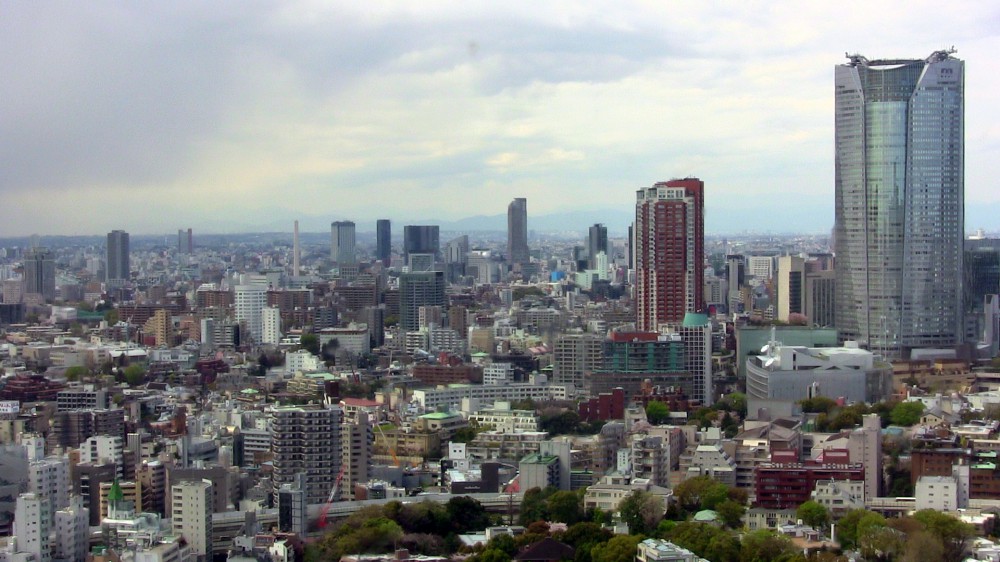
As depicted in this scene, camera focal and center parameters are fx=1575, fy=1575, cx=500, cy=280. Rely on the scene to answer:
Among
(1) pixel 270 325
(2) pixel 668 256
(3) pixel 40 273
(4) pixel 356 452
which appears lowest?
(4) pixel 356 452

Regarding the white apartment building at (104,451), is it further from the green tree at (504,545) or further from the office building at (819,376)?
the office building at (819,376)

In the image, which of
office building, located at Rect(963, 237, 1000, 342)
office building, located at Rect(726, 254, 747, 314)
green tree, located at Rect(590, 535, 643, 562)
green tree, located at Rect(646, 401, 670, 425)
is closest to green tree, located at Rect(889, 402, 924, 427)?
green tree, located at Rect(646, 401, 670, 425)

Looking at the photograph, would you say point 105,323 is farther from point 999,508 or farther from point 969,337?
point 999,508

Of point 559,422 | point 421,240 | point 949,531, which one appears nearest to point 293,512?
point 949,531

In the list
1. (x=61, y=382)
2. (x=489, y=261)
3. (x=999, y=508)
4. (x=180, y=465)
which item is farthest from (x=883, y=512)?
(x=489, y=261)

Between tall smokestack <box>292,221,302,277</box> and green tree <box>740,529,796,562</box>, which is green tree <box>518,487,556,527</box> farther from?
tall smokestack <box>292,221,302,277</box>

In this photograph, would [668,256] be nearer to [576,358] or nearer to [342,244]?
[576,358]

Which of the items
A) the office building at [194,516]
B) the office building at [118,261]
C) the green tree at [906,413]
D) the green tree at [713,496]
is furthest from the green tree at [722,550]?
the office building at [118,261]
